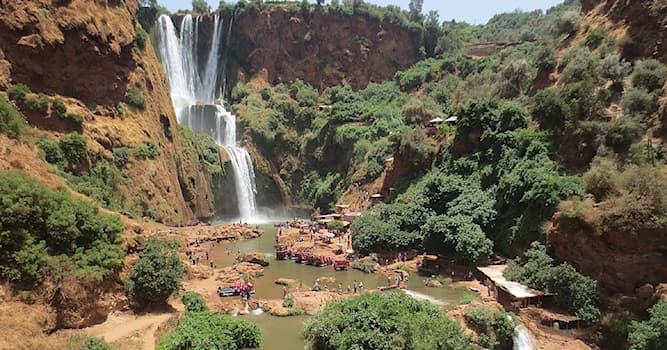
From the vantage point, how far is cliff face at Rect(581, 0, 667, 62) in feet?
98.4

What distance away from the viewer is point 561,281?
21812mm

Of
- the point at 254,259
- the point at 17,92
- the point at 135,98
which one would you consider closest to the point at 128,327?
the point at 254,259

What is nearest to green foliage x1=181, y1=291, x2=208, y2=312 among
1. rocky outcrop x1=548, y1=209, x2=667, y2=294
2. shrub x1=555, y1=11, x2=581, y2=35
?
rocky outcrop x1=548, y1=209, x2=667, y2=294

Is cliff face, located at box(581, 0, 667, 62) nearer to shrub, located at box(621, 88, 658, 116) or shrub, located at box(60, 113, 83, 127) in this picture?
shrub, located at box(621, 88, 658, 116)

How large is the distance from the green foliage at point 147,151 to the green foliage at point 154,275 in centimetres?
1691

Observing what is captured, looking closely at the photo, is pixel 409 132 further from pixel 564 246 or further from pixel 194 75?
pixel 194 75

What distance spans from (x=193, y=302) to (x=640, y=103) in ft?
92.0

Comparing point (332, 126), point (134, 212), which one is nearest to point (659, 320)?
point (134, 212)

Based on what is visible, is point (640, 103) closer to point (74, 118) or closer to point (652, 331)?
Result: point (652, 331)

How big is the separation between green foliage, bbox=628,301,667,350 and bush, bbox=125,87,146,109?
38.1 metres

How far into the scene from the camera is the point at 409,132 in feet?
136

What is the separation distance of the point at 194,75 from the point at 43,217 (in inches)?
2162

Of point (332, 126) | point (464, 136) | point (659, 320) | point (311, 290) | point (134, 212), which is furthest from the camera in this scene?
point (332, 126)

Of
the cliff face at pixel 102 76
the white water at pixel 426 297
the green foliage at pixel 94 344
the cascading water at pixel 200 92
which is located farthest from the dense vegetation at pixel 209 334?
the cascading water at pixel 200 92
